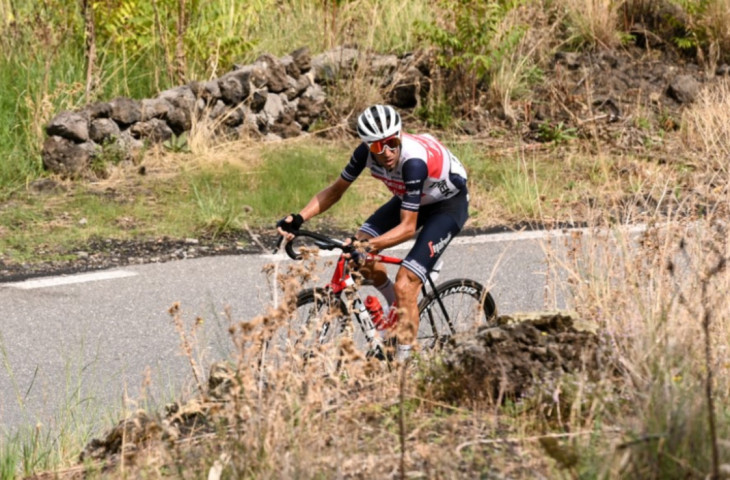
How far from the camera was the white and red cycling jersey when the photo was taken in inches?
274

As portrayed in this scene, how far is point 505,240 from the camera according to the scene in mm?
10727

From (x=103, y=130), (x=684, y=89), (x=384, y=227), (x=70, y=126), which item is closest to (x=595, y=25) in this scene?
(x=684, y=89)

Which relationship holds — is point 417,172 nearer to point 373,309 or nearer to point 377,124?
point 377,124

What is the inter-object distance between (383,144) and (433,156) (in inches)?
17.9

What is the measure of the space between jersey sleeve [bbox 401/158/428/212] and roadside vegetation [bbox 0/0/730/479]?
81cm

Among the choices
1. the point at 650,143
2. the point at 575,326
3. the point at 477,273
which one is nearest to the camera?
the point at 575,326

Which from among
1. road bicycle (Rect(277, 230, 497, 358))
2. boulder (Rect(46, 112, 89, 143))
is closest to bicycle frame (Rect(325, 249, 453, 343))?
road bicycle (Rect(277, 230, 497, 358))

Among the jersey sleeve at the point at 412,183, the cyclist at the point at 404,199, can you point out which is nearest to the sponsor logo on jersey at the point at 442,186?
the cyclist at the point at 404,199

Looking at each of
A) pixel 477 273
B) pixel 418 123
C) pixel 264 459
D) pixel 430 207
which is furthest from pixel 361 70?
pixel 264 459

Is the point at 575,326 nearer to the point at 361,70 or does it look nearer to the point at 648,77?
the point at 361,70

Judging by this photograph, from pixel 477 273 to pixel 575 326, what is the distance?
448 centimetres

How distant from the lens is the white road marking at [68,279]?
29.9ft

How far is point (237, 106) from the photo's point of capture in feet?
43.7

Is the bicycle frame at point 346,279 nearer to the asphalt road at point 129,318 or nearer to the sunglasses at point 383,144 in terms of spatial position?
the asphalt road at point 129,318
